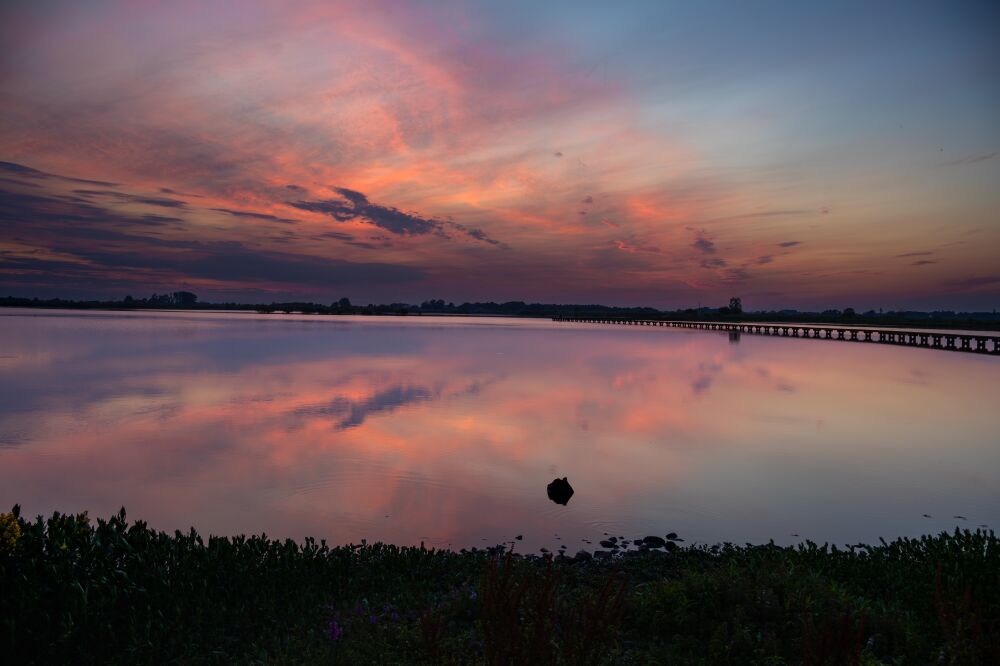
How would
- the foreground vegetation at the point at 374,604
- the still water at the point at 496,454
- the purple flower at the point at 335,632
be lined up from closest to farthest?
the foreground vegetation at the point at 374,604, the purple flower at the point at 335,632, the still water at the point at 496,454

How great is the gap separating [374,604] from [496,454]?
1313 cm

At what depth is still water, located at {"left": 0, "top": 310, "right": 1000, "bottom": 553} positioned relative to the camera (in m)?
15.2

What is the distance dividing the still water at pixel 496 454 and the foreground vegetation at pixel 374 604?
365cm

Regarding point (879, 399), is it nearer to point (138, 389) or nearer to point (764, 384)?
point (764, 384)

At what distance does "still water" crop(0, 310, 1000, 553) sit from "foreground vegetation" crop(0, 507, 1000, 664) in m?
3.65

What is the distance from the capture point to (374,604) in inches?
360

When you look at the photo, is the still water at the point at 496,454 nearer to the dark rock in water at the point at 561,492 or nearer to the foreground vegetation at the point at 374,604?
the dark rock in water at the point at 561,492

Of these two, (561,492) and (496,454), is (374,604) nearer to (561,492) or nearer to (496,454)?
(561,492)

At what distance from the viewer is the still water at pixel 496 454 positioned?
600 inches

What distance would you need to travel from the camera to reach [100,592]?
8.01 metres

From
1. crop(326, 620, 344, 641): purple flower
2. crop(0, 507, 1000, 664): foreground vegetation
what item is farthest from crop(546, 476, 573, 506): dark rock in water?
crop(326, 620, 344, 641): purple flower

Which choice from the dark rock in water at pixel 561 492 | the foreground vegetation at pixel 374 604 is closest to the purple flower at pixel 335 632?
the foreground vegetation at pixel 374 604

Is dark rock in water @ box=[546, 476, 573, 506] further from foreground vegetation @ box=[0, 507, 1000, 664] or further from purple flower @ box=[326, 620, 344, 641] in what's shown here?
purple flower @ box=[326, 620, 344, 641]

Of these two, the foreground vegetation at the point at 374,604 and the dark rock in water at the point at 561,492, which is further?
the dark rock in water at the point at 561,492
